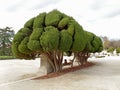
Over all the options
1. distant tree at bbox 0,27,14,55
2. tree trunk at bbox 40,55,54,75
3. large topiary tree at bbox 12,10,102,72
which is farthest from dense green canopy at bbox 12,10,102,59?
distant tree at bbox 0,27,14,55

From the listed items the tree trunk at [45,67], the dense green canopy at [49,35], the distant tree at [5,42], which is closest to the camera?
the dense green canopy at [49,35]

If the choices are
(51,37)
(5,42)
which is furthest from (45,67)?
(5,42)

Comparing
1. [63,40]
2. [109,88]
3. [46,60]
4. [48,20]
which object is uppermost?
[48,20]

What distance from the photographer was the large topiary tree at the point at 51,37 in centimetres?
1244

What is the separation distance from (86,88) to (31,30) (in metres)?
5.89

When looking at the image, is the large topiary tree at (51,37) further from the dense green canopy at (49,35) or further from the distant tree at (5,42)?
the distant tree at (5,42)

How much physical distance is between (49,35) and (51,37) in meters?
0.15

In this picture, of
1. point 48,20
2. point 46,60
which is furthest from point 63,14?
point 46,60

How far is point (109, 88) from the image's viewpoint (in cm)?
980

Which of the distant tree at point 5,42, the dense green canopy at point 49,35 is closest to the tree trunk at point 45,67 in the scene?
the dense green canopy at point 49,35

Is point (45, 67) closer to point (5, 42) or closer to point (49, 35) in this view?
point (49, 35)

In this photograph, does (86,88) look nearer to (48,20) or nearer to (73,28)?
(73,28)

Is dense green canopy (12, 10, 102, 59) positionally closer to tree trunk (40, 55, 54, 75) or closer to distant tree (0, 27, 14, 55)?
tree trunk (40, 55, 54, 75)

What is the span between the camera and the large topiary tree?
40.8 feet
